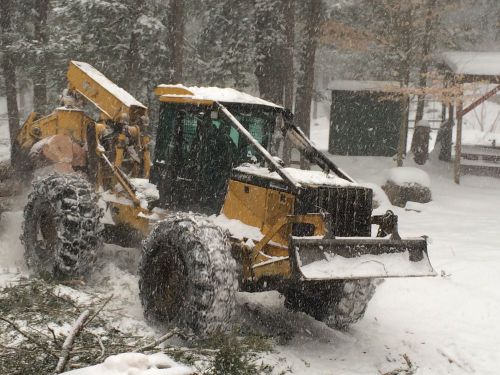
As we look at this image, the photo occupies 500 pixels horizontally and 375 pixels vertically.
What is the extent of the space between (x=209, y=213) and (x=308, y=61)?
13.4m

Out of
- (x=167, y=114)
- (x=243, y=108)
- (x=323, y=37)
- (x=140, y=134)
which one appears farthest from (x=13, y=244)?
(x=323, y=37)

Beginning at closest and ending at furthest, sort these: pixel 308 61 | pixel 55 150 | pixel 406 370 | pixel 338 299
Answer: pixel 406 370
pixel 338 299
pixel 55 150
pixel 308 61

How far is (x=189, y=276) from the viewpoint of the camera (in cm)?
568

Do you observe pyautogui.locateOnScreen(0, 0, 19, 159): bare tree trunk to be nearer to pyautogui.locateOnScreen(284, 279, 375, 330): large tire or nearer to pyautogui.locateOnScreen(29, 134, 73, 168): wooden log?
pyautogui.locateOnScreen(29, 134, 73, 168): wooden log

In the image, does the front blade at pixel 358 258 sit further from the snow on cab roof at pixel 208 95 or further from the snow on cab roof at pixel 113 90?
the snow on cab roof at pixel 113 90

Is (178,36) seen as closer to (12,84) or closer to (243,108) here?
(12,84)

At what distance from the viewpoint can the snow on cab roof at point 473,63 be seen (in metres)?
19.5

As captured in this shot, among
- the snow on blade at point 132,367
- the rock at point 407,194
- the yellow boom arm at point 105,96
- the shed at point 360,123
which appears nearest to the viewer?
the snow on blade at point 132,367

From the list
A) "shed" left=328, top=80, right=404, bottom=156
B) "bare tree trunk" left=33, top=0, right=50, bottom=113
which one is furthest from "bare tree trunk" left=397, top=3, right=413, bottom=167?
"bare tree trunk" left=33, top=0, right=50, bottom=113

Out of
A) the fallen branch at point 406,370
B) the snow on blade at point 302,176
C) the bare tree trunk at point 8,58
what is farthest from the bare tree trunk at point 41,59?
the fallen branch at point 406,370

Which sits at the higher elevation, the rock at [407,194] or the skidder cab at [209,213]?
the skidder cab at [209,213]

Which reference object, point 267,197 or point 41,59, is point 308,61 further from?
point 267,197

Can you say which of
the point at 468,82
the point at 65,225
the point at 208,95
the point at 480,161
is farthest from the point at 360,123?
the point at 65,225

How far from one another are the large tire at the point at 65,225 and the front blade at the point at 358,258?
323 cm
